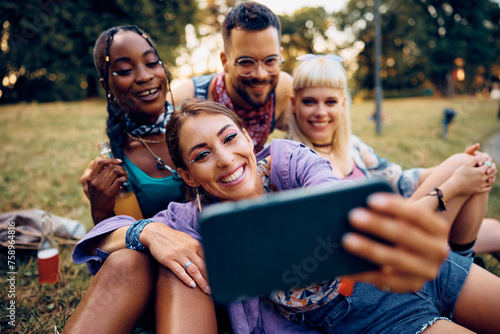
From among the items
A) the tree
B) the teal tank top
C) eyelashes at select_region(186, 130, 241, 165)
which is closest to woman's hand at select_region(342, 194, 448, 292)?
eyelashes at select_region(186, 130, 241, 165)

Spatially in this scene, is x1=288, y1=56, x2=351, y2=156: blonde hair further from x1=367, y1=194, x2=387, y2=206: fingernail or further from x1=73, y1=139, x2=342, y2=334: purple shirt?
x1=367, y1=194, x2=387, y2=206: fingernail

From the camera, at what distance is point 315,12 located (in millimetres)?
34656

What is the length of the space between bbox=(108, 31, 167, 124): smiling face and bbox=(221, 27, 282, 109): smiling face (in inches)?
25.3

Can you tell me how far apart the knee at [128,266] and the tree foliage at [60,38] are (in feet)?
44.5

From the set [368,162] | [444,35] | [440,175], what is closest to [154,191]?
[368,162]

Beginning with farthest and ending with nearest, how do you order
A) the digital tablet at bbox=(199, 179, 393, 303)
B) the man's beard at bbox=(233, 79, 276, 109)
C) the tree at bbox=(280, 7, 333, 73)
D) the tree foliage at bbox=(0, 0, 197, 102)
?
the tree at bbox=(280, 7, 333, 73)
the tree foliage at bbox=(0, 0, 197, 102)
the man's beard at bbox=(233, 79, 276, 109)
the digital tablet at bbox=(199, 179, 393, 303)

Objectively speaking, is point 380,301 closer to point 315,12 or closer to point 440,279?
point 440,279

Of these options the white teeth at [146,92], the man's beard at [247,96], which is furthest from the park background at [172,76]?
the man's beard at [247,96]

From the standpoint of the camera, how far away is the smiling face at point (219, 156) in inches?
62.6

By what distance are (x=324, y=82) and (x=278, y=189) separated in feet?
4.18

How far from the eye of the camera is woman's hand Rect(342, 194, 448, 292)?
80 centimetres

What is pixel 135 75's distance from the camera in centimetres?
251

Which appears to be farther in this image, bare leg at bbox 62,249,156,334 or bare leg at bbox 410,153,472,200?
bare leg at bbox 410,153,472,200

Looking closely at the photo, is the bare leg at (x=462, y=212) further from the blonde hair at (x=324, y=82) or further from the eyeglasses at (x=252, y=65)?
the eyeglasses at (x=252, y=65)
